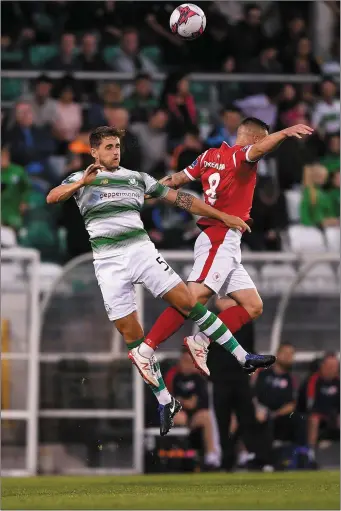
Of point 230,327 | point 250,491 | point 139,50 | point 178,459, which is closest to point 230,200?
point 230,327

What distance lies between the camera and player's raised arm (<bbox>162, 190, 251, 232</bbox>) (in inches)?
442

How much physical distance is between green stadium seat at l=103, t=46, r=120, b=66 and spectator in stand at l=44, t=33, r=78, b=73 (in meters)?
0.54

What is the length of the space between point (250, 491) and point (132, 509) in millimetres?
1932

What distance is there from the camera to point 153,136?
18.5 meters

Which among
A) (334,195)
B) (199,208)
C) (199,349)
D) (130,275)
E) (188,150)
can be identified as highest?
(188,150)

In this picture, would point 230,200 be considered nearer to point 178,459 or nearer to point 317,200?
point 178,459

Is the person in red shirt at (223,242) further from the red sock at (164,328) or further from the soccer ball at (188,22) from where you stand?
the soccer ball at (188,22)

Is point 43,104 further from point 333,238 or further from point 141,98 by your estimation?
point 333,238

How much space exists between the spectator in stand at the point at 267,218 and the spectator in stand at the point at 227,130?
0.71 meters

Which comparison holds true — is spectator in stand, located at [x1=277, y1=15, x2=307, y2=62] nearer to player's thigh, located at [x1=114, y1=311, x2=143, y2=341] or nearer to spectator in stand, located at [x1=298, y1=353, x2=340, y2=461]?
spectator in stand, located at [x1=298, y1=353, x2=340, y2=461]

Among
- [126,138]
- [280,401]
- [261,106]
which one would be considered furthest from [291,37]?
[280,401]

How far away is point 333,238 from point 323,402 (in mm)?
2468

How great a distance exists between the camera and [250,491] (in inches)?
467

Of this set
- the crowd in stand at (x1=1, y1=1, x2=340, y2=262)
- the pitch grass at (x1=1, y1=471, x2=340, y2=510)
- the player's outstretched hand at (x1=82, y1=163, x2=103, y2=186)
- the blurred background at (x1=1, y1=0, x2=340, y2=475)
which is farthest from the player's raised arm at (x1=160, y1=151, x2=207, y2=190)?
the crowd in stand at (x1=1, y1=1, x2=340, y2=262)
